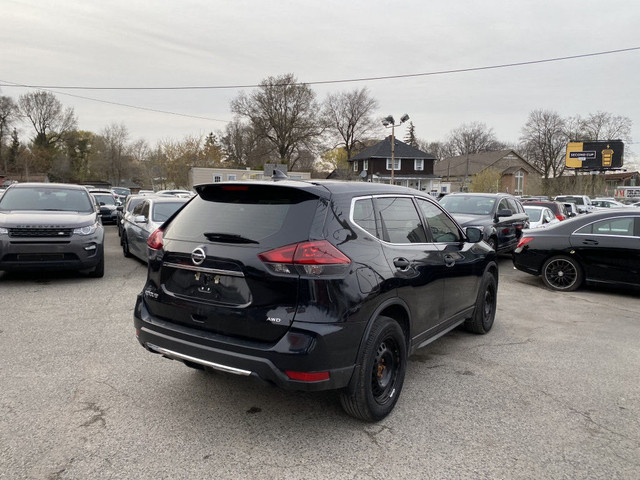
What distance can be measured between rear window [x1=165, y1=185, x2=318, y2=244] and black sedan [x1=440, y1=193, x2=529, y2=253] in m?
8.22

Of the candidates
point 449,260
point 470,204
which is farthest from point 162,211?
point 470,204

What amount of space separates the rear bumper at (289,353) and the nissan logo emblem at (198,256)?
47 centimetres

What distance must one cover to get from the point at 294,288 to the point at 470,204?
9.99 m

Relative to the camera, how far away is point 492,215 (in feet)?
36.9

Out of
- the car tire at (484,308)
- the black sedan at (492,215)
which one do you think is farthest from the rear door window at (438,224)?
the black sedan at (492,215)

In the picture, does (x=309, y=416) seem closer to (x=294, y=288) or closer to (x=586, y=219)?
(x=294, y=288)

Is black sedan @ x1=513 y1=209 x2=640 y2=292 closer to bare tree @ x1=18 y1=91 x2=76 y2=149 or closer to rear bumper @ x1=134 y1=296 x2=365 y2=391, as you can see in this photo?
rear bumper @ x1=134 y1=296 x2=365 y2=391

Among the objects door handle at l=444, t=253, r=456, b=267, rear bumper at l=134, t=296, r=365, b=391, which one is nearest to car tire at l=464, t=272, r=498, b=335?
door handle at l=444, t=253, r=456, b=267

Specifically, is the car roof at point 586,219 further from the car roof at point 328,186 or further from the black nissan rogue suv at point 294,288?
the car roof at point 328,186

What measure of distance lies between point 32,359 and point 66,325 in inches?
46.3

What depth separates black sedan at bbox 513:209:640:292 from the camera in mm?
7711

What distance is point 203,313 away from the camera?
306 centimetres

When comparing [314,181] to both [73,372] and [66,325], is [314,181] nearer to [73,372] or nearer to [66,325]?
[73,372]

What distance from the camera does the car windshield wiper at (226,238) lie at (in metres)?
3.01
